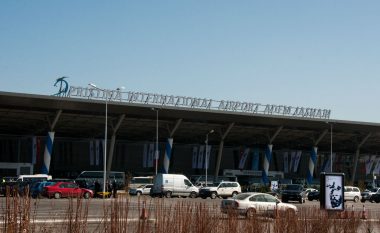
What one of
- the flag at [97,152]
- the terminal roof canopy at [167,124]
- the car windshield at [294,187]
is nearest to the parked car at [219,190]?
the car windshield at [294,187]

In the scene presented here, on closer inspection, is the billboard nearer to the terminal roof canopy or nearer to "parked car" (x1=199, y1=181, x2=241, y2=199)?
"parked car" (x1=199, y1=181, x2=241, y2=199)

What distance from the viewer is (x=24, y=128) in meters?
75.4

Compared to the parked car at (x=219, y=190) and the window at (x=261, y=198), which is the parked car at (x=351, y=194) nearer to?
the parked car at (x=219, y=190)

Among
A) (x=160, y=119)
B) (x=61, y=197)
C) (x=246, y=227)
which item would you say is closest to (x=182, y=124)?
(x=160, y=119)

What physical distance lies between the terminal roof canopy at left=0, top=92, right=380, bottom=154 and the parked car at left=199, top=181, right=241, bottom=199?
1425 cm

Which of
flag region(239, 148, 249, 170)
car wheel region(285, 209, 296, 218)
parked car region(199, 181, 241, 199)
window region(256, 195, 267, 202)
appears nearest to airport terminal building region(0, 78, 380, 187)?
flag region(239, 148, 249, 170)

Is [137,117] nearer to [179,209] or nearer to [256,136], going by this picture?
[256,136]

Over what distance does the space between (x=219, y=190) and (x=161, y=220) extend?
48.6 metres

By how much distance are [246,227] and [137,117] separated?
6213cm

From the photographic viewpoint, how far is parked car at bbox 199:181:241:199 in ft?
178

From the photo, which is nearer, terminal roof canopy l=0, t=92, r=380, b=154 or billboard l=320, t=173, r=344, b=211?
billboard l=320, t=173, r=344, b=211

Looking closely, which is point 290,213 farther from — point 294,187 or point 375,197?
point 375,197

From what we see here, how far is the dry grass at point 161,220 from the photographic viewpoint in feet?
22.2

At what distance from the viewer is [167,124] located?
244ft
